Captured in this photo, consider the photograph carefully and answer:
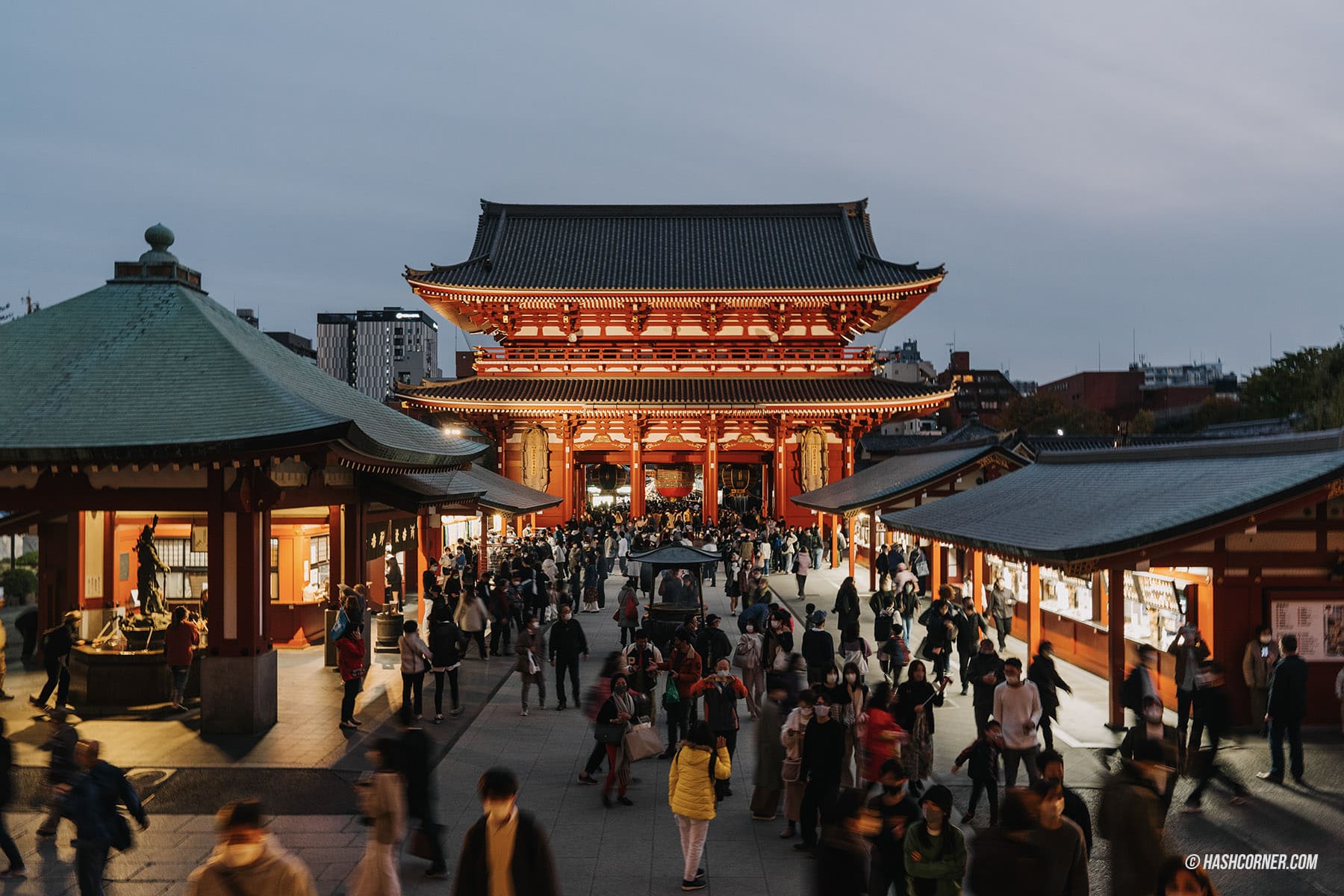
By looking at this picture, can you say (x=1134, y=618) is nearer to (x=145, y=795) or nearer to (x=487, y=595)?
(x=487, y=595)

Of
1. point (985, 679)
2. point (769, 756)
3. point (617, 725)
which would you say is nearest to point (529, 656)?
point (617, 725)

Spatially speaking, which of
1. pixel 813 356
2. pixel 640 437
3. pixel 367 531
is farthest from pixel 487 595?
pixel 813 356

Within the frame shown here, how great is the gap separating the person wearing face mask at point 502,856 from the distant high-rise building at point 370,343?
162918mm

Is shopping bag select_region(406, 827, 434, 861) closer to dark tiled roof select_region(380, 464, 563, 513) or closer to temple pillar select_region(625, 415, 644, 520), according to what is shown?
dark tiled roof select_region(380, 464, 563, 513)

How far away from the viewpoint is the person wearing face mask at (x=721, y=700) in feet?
30.8

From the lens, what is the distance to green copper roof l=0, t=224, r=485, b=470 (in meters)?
11.1

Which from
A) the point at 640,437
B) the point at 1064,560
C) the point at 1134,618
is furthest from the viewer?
the point at 640,437

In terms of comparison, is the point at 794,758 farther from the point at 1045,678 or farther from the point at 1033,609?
the point at 1033,609

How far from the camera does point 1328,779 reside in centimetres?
991

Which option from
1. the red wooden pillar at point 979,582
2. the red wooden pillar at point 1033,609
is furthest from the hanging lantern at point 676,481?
the red wooden pillar at point 1033,609

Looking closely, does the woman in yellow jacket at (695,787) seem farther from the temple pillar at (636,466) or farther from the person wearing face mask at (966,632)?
the temple pillar at (636,466)

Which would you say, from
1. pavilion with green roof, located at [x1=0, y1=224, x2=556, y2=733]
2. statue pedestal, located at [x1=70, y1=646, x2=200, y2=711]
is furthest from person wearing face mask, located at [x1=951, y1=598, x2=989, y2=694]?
statue pedestal, located at [x1=70, y1=646, x2=200, y2=711]

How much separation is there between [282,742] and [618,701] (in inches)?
205

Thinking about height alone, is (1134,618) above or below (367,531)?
below
